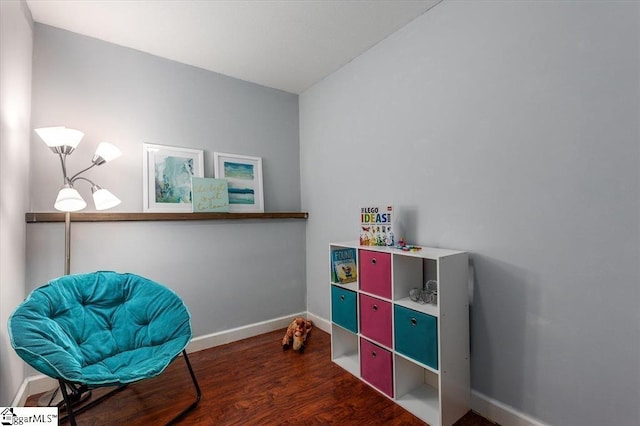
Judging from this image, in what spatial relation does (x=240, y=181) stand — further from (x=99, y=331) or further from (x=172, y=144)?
(x=99, y=331)

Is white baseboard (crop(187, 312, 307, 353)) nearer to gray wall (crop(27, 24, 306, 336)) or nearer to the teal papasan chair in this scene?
gray wall (crop(27, 24, 306, 336))

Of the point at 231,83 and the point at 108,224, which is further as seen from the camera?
the point at 231,83

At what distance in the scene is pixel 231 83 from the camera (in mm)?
2760

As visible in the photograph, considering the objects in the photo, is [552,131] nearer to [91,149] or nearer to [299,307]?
[299,307]

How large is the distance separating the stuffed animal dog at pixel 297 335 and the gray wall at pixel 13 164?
1675 mm

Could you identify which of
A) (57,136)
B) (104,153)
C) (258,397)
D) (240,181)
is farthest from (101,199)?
(258,397)

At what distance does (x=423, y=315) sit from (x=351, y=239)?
106 cm

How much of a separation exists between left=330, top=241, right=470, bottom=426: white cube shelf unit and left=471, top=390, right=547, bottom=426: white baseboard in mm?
66

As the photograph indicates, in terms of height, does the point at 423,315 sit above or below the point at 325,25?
below

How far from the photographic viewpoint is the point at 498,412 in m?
1.58

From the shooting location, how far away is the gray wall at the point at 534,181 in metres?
1.22

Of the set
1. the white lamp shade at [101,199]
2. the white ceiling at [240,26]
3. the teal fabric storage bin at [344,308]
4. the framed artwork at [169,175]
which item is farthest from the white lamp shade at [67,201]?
the teal fabric storage bin at [344,308]

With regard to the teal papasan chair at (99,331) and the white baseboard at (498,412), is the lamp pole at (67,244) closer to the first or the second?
the teal papasan chair at (99,331)

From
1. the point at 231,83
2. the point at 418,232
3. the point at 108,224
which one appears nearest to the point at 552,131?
the point at 418,232
